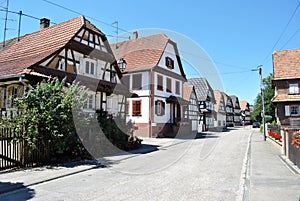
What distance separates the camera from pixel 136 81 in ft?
78.8

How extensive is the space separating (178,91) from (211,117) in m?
18.2

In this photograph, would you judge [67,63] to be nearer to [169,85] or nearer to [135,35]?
[169,85]

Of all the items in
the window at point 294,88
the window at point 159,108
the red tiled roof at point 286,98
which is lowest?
the window at point 159,108

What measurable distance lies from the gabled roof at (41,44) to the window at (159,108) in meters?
9.23

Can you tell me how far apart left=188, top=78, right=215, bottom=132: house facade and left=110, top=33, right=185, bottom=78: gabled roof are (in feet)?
43.4

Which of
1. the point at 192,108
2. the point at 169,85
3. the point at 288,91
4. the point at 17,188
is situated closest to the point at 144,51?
the point at 169,85

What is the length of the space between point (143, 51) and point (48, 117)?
17.5 metres

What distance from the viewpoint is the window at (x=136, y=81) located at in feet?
78.2

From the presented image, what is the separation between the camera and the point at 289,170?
8.84 metres

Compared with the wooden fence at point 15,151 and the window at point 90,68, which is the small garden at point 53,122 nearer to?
the wooden fence at point 15,151

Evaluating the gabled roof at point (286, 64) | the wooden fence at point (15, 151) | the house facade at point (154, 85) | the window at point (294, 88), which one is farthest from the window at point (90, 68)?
the window at point (294, 88)

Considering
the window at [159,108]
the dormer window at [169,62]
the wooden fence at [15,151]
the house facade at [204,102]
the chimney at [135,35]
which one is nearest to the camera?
the wooden fence at [15,151]

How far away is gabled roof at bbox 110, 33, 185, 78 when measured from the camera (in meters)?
24.1

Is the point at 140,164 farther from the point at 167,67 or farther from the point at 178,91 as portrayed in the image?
the point at 178,91
